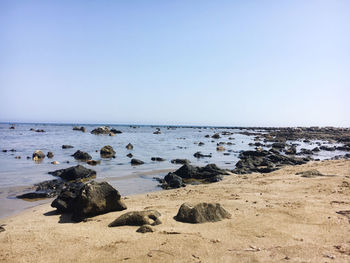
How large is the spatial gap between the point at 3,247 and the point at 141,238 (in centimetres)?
284

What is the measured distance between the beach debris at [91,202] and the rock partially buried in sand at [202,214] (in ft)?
7.09

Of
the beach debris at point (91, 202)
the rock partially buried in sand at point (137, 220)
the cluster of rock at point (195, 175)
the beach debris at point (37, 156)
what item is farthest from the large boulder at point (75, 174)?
the rock partially buried in sand at point (137, 220)

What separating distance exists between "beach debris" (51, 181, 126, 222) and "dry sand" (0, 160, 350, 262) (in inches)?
10.1

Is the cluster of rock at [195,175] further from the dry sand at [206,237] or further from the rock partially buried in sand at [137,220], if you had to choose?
the rock partially buried in sand at [137,220]

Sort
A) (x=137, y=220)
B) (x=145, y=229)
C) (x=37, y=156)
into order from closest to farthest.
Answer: (x=145, y=229), (x=137, y=220), (x=37, y=156)

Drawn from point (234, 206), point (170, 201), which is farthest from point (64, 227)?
point (234, 206)

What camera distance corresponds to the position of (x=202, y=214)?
6164 millimetres

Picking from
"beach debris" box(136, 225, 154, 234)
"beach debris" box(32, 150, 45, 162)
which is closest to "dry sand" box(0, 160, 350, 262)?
"beach debris" box(136, 225, 154, 234)

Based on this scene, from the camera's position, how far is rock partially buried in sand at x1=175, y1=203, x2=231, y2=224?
607 cm

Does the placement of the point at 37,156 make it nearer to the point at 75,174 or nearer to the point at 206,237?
the point at 75,174

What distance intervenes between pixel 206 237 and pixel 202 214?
107 cm

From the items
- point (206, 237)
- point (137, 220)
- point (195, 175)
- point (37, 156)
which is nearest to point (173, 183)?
point (195, 175)

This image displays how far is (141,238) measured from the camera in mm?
5176

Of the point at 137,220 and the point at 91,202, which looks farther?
the point at 91,202
